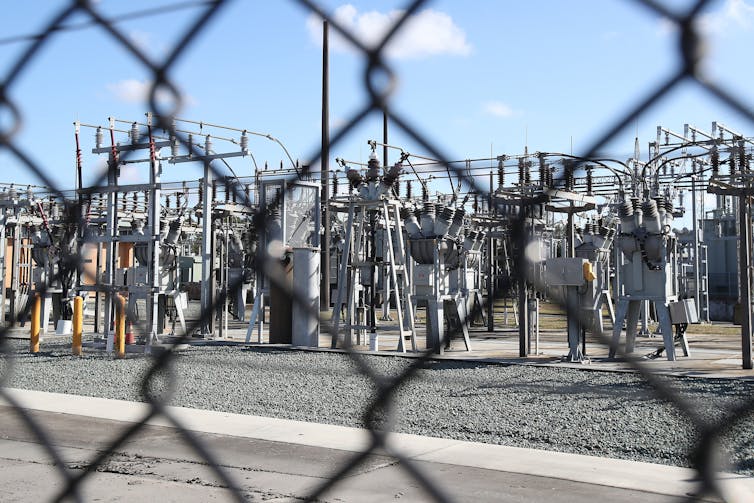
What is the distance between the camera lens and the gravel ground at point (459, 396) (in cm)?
553

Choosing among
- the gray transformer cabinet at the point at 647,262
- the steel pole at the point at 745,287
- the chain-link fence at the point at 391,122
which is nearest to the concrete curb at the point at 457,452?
the chain-link fence at the point at 391,122

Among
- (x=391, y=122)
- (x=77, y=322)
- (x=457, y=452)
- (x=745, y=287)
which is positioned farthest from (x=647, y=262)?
(x=391, y=122)

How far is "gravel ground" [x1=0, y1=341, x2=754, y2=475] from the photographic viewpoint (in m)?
5.53

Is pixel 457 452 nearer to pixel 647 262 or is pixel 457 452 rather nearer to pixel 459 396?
pixel 459 396

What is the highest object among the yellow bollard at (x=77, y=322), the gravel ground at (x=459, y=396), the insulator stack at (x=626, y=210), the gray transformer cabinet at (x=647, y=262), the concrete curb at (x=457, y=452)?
the insulator stack at (x=626, y=210)

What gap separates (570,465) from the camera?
476cm

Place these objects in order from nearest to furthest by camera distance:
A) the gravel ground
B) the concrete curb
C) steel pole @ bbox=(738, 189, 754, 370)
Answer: the concrete curb, the gravel ground, steel pole @ bbox=(738, 189, 754, 370)

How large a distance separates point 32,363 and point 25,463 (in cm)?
573

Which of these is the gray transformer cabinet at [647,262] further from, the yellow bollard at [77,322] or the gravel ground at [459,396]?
the yellow bollard at [77,322]

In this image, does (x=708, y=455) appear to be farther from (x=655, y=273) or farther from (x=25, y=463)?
(x=655, y=273)

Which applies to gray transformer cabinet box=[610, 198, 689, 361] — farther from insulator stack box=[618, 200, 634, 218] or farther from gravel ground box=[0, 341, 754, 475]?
gravel ground box=[0, 341, 754, 475]

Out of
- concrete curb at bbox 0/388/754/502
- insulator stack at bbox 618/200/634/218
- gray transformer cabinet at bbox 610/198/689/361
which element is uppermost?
insulator stack at bbox 618/200/634/218

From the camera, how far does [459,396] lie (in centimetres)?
734

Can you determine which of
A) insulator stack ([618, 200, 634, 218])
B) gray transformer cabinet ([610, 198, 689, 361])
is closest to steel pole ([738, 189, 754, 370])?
gray transformer cabinet ([610, 198, 689, 361])
